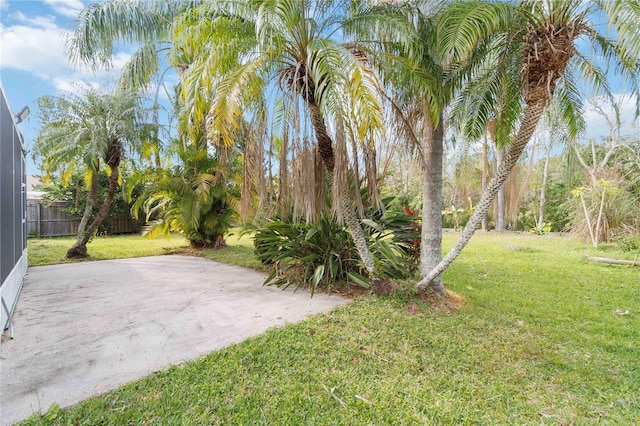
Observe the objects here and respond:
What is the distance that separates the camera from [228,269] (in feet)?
23.2

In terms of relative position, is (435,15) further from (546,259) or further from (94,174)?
(94,174)

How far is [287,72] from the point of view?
4.31 meters

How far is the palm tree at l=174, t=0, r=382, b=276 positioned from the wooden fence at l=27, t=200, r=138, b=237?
1366cm

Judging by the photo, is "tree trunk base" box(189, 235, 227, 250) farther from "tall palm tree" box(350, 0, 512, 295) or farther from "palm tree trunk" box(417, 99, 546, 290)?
"palm tree trunk" box(417, 99, 546, 290)

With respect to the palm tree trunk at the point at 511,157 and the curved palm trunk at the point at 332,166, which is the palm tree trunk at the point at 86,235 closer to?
the curved palm trunk at the point at 332,166

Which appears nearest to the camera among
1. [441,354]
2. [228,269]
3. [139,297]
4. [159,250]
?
[441,354]

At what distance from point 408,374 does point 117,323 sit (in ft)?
10.9

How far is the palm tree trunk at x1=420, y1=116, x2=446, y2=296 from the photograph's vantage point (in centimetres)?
495

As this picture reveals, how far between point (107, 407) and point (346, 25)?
502cm

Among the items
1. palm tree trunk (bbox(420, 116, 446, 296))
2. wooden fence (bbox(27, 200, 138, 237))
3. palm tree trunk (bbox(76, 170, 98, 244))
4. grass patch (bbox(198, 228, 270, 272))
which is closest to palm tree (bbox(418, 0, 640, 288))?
palm tree trunk (bbox(420, 116, 446, 296))

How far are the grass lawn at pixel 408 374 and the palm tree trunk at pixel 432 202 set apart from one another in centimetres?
67

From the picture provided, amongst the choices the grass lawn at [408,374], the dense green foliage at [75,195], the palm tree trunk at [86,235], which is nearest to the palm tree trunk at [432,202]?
the grass lawn at [408,374]

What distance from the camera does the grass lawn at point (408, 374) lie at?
2.30 metres

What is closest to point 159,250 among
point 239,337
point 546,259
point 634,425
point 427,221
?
point 239,337
